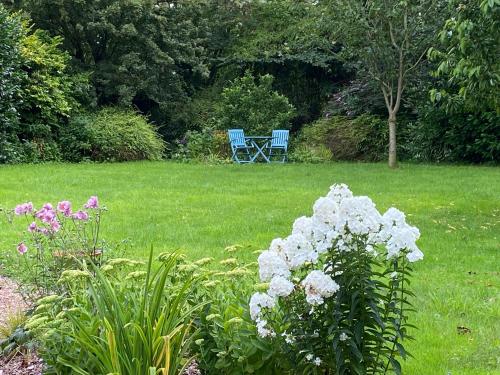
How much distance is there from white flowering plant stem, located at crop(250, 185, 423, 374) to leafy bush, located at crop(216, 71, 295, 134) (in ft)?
49.1

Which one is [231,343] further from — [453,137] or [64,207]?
[453,137]

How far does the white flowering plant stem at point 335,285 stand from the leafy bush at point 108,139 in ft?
43.4

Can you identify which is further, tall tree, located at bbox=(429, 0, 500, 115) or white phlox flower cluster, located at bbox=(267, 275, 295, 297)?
tall tree, located at bbox=(429, 0, 500, 115)

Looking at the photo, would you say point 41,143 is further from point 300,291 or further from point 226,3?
point 300,291

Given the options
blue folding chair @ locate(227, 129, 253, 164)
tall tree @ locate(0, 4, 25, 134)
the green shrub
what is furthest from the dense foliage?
the green shrub

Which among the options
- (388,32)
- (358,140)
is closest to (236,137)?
(358,140)

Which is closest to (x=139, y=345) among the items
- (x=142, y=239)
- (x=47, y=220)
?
(x=47, y=220)

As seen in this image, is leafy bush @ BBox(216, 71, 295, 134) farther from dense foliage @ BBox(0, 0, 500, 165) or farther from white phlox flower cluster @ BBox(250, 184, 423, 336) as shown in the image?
white phlox flower cluster @ BBox(250, 184, 423, 336)

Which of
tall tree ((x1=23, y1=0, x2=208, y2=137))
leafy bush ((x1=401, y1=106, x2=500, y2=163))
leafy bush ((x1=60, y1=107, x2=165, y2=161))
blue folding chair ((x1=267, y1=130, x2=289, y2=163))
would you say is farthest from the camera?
tall tree ((x1=23, y1=0, x2=208, y2=137))

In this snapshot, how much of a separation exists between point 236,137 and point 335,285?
13936 mm

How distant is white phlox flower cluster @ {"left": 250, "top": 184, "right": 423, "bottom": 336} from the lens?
6.92ft

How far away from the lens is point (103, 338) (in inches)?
91.4

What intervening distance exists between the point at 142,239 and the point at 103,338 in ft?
11.7

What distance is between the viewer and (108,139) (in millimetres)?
15055
